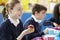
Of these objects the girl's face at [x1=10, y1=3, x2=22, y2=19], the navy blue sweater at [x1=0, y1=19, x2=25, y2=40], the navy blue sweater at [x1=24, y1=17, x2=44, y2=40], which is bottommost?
the navy blue sweater at [x1=24, y1=17, x2=44, y2=40]

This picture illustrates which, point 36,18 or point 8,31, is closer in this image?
point 8,31

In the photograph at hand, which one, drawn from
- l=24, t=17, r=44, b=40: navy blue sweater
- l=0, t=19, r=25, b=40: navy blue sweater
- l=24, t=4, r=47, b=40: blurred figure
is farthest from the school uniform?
l=24, t=4, r=47, b=40: blurred figure

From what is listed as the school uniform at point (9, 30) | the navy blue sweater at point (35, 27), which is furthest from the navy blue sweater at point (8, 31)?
the navy blue sweater at point (35, 27)

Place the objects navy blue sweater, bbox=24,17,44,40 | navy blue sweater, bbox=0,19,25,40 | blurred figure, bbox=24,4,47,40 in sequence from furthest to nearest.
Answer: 1. blurred figure, bbox=24,4,47,40
2. navy blue sweater, bbox=24,17,44,40
3. navy blue sweater, bbox=0,19,25,40

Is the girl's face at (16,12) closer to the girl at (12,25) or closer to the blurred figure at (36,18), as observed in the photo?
the girl at (12,25)

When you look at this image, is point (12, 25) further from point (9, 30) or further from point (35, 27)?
point (35, 27)

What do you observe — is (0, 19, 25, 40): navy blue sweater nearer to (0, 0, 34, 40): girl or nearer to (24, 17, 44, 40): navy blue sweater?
(0, 0, 34, 40): girl

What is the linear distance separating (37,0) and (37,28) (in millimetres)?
1125

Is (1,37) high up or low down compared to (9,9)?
down

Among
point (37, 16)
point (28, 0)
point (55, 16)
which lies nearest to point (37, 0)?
point (28, 0)

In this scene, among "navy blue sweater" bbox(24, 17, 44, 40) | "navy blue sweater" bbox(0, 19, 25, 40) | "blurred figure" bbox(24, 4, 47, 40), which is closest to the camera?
"navy blue sweater" bbox(0, 19, 25, 40)

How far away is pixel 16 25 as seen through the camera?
131 cm

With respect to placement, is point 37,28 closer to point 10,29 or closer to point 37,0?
point 10,29

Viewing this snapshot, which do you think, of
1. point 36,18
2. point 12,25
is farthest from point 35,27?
point 12,25
